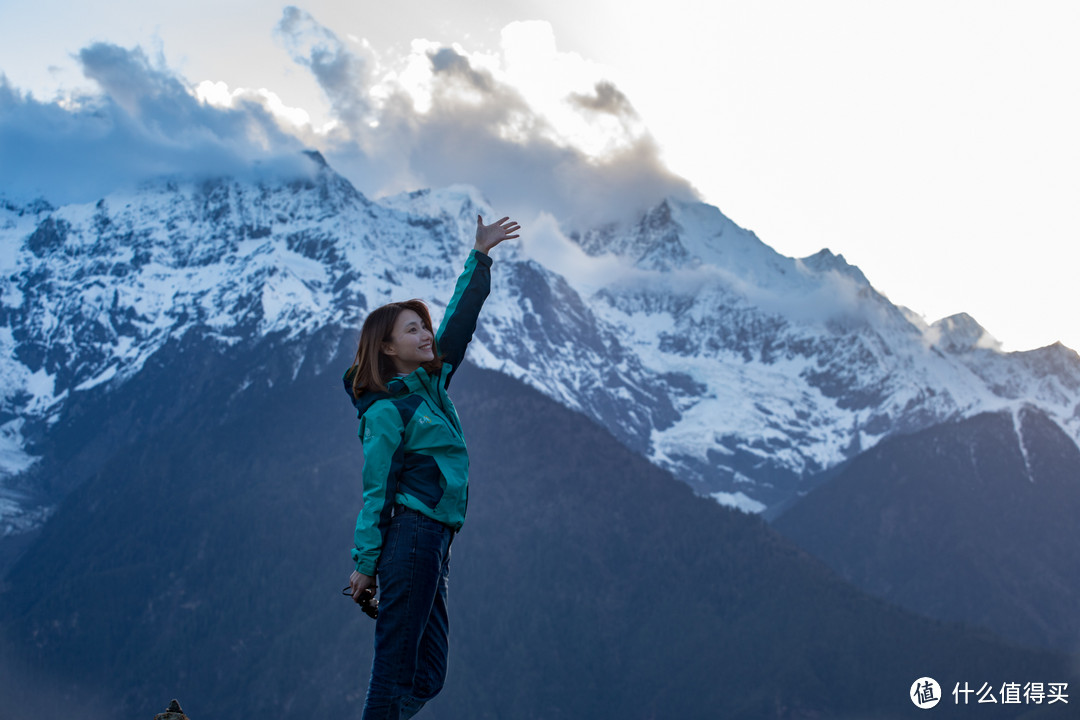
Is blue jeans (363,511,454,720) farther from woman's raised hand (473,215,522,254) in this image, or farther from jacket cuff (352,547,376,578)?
woman's raised hand (473,215,522,254)

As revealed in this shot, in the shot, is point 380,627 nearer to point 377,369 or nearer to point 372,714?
point 372,714

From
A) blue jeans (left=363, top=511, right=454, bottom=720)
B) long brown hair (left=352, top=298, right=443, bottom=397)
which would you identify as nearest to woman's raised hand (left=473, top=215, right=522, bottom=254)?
long brown hair (left=352, top=298, right=443, bottom=397)

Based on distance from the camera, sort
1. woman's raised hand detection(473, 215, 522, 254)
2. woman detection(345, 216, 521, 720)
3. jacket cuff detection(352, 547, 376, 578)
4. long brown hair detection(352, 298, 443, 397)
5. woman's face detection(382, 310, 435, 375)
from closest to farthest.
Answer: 1. jacket cuff detection(352, 547, 376, 578)
2. woman detection(345, 216, 521, 720)
3. long brown hair detection(352, 298, 443, 397)
4. woman's face detection(382, 310, 435, 375)
5. woman's raised hand detection(473, 215, 522, 254)

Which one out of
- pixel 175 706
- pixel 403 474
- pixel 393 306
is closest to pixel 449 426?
pixel 403 474

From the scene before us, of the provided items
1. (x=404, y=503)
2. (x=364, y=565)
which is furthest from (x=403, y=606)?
(x=404, y=503)

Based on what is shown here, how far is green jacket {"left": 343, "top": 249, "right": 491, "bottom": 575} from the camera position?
9.69 meters

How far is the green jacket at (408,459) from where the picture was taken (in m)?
9.69

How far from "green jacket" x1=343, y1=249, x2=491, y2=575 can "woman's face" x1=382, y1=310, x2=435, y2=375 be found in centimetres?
16

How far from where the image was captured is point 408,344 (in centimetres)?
1037

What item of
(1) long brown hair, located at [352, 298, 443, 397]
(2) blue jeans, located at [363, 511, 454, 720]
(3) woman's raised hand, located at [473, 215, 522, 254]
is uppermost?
(3) woman's raised hand, located at [473, 215, 522, 254]

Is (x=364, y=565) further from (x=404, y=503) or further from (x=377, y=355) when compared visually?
(x=377, y=355)

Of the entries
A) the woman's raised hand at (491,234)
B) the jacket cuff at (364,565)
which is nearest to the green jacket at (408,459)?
the jacket cuff at (364,565)

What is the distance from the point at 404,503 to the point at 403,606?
0.86 meters

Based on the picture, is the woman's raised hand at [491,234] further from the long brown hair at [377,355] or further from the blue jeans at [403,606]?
the blue jeans at [403,606]
